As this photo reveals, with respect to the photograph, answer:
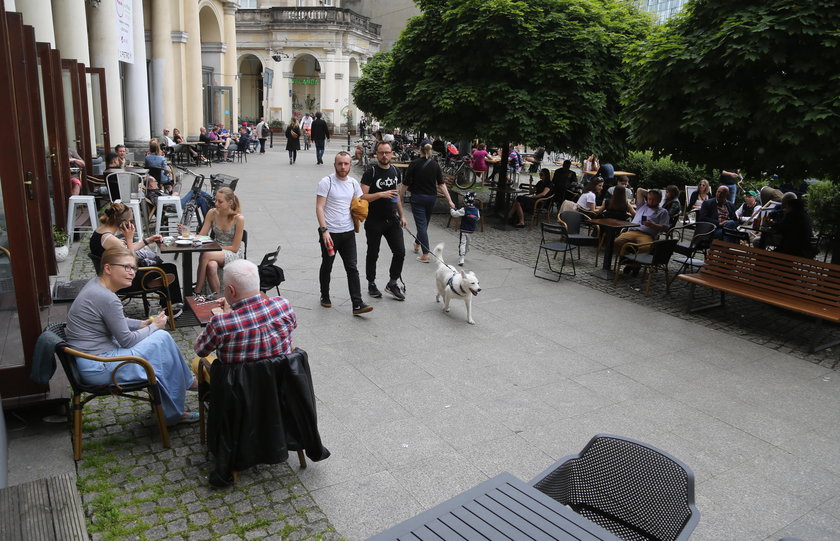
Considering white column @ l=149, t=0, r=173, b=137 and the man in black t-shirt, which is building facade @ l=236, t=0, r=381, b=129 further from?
the man in black t-shirt

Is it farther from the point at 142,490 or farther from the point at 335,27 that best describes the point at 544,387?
the point at 335,27

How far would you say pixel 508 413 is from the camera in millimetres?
5555

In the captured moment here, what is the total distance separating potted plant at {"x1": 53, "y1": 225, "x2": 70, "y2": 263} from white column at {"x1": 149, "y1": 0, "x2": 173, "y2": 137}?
49.7 ft

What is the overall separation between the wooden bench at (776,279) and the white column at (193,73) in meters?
23.1

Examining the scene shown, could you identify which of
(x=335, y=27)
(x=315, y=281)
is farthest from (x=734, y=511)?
(x=335, y=27)

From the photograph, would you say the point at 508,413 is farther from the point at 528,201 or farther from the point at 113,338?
the point at 528,201

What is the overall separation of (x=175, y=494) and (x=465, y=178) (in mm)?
17648

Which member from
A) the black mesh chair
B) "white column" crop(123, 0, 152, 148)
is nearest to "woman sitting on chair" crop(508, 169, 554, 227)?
the black mesh chair

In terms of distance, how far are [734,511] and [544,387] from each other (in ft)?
6.93

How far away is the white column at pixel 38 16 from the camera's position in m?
11.2

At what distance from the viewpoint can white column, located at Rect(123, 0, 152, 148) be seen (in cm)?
1972

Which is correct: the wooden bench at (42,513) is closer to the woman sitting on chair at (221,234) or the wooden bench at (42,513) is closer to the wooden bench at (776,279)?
the woman sitting on chair at (221,234)

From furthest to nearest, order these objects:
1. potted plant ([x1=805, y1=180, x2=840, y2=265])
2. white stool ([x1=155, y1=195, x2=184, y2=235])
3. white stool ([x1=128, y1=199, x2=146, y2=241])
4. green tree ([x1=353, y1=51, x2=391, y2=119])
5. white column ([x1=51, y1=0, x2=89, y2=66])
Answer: green tree ([x1=353, y1=51, x2=391, y2=119]), white column ([x1=51, y1=0, x2=89, y2=66]), white stool ([x1=155, y1=195, x2=184, y2=235]), white stool ([x1=128, y1=199, x2=146, y2=241]), potted plant ([x1=805, y1=180, x2=840, y2=265])

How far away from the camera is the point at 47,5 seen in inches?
455
